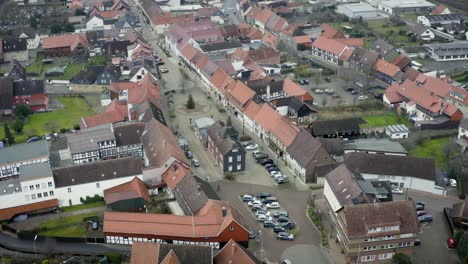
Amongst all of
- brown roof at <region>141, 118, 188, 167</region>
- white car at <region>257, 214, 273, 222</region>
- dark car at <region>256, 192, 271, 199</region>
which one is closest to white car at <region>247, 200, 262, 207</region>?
dark car at <region>256, 192, 271, 199</region>

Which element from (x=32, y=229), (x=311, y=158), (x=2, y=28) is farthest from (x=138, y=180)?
→ (x=2, y=28)

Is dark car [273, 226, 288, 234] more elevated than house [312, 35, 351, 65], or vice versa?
dark car [273, 226, 288, 234]

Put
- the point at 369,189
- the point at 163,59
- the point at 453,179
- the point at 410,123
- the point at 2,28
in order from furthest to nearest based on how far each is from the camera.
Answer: the point at 2,28 → the point at 163,59 → the point at 410,123 → the point at 453,179 → the point at 369,189

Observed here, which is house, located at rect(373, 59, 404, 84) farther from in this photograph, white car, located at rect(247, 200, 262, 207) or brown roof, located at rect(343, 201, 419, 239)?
brown roof, located at rect(343, 201, 419, 239)

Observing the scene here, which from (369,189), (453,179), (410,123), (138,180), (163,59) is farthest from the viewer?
(163,59)

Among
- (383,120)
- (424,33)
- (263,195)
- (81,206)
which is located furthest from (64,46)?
(424,33)

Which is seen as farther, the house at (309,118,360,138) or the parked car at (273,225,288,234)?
the house at (309,118,360,138)

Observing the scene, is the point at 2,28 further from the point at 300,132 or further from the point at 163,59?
the point at 300,132
